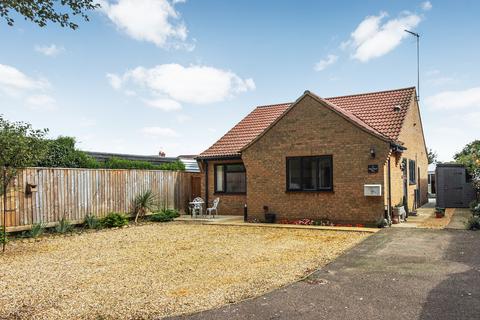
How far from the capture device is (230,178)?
17.8 metres

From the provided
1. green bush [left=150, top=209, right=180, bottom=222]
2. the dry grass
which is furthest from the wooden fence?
the dry grass

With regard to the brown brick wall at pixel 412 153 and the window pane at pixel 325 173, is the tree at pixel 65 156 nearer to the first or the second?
the window pane at pixel 325 173

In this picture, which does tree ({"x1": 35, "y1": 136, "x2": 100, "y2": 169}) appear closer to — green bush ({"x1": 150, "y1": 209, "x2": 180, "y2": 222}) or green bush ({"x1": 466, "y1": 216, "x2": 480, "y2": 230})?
green bush ({"x1": 150, "y1": 209, "x2": 180, "y2": 222})

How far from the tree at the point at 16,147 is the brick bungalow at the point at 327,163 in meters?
7.92

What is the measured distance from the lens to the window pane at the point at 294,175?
14.3 meters

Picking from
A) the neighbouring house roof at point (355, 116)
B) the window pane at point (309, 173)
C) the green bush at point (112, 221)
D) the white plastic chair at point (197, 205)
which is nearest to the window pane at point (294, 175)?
the window pane at point (309, 173)

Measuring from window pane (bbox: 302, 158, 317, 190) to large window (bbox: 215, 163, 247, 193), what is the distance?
3.87m

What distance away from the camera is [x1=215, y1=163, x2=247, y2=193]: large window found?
57.4 feet

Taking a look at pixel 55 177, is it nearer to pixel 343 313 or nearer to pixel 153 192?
pixel 153 192

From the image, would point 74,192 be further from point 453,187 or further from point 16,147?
point 453,187

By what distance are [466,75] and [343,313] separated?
15120 millimetres

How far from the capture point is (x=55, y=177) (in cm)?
1321

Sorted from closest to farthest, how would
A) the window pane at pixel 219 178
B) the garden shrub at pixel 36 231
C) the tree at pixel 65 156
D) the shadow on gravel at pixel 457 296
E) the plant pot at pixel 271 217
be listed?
the shadow on gravel at pixel 457 296 → the garden shrub at pixel 36 231 → the plant pot at pixel 271 217 → the tree at pixel 65 156 → the window pane at pixel 219 178

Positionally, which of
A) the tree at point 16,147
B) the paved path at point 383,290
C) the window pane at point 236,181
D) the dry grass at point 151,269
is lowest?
the dry grass at point 151,269
